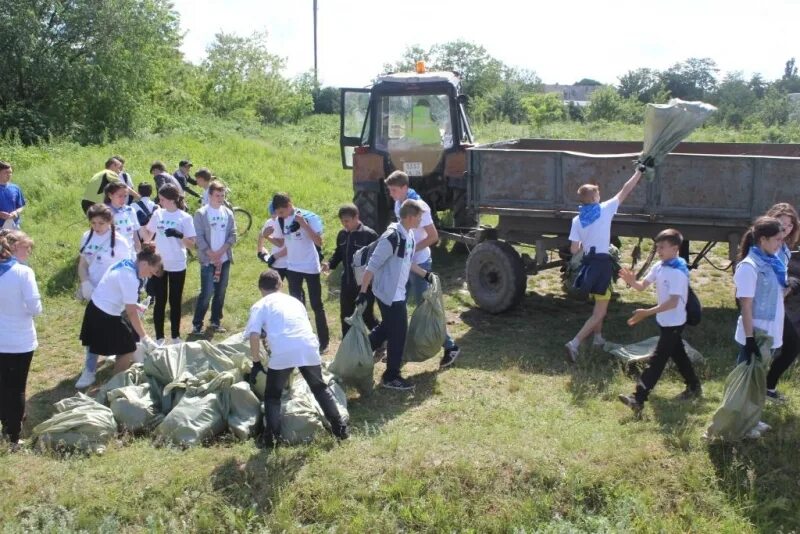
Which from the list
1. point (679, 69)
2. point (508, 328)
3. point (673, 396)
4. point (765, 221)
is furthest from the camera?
point (679, 69)

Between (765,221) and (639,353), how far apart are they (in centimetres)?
193

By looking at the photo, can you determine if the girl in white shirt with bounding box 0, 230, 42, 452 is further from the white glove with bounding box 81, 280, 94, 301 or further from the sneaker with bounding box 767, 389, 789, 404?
the sneaker with bounding box 767, 389, 789, 404

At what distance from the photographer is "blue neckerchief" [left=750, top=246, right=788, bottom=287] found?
5.08 metres

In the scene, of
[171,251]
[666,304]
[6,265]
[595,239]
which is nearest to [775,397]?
[666,304]

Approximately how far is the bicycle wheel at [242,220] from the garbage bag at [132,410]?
21.2 ft

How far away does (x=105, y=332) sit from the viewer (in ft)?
19.9

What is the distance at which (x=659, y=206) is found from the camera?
729 cm

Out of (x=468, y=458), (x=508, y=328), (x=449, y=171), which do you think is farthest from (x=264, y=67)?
(x=468, y=458)

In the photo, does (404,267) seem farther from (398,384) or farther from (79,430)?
(79,430)

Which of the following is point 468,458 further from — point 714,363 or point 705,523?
point 714,363

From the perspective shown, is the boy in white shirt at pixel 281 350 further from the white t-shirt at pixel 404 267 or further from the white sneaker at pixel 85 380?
the white sneaker at pixel 85 380

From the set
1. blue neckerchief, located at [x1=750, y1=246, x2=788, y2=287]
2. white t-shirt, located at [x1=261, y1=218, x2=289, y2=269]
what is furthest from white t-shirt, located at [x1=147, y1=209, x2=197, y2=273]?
blue neckerchief, located at [x1=750, y1=246, x2=788, y2=287]

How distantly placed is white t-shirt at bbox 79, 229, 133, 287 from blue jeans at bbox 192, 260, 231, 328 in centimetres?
116

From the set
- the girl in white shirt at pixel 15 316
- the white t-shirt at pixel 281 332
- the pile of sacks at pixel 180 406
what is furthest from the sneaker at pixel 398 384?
the girl in white shirt at pixel 15 316
